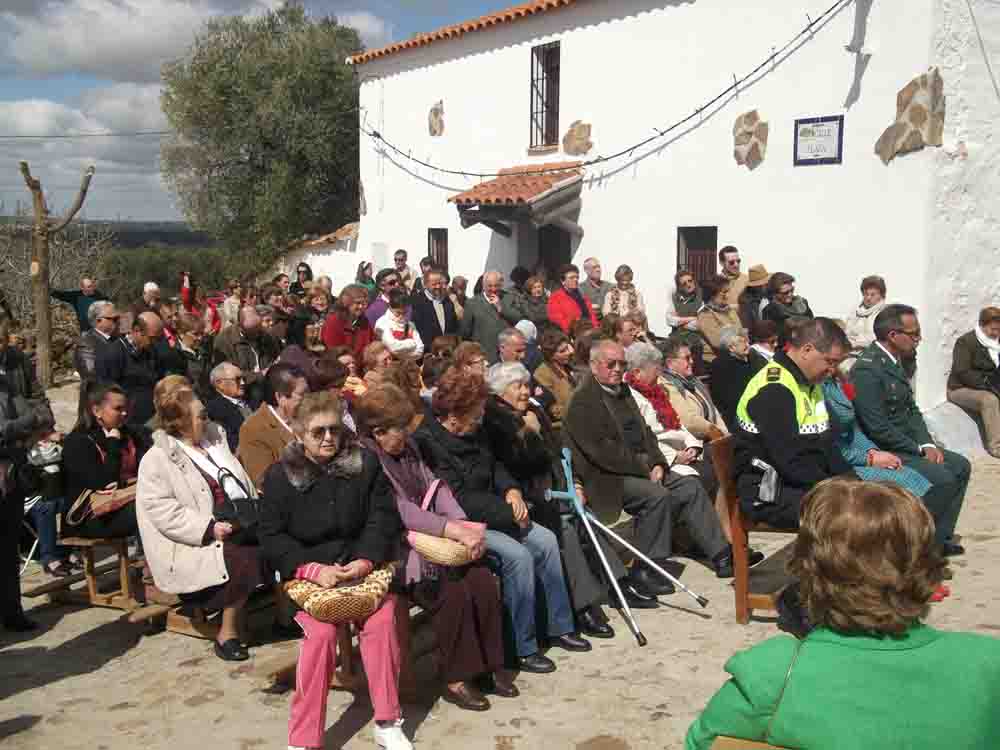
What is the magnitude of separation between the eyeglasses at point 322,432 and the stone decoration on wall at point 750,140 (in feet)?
29.1

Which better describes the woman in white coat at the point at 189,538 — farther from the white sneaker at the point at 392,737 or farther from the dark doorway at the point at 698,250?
the dark doorway at the point at 698,250

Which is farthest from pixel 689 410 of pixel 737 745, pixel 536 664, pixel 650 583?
pixel 737 745

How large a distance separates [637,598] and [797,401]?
1478 mm

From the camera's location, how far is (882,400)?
6.36 meters

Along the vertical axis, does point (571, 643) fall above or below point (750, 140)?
below

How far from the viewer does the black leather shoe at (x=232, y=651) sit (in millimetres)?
4980

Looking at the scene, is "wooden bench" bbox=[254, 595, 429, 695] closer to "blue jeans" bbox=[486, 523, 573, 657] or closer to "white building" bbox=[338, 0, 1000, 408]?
"blue jeans" bbox=[486, 523, 573, 657]

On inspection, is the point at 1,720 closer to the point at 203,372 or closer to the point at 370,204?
the point at 203,372

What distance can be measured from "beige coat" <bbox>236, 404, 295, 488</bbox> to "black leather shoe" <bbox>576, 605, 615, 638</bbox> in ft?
6.07

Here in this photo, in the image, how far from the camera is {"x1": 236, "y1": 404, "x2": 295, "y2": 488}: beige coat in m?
5.48

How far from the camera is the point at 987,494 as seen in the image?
27.6ft


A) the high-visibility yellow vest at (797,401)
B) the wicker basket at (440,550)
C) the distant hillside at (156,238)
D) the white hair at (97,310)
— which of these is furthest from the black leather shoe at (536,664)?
the distant hillside at (156,238)

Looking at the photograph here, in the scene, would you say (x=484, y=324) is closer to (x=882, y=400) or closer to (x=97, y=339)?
(x=97, y=339)

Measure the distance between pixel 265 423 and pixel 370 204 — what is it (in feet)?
45.8
